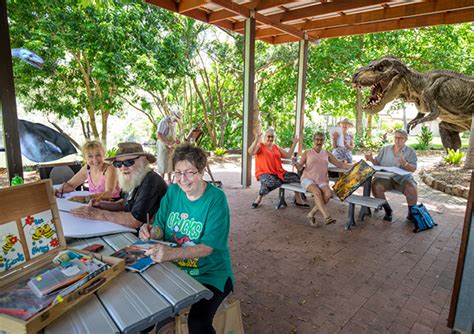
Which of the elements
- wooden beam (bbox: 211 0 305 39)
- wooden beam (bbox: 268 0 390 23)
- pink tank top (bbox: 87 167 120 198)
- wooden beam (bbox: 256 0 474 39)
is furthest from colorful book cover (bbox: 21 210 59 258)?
wooden beam (bbox: 256 0 474 39)

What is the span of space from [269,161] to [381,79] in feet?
7.81

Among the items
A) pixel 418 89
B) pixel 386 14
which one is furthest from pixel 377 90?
pixel 386 14

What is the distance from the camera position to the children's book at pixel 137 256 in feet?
4.47

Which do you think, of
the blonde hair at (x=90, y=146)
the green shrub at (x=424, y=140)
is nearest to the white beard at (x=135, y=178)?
the blonde hair at (x=90, y=146)

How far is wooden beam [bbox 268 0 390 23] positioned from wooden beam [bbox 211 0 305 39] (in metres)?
0.15

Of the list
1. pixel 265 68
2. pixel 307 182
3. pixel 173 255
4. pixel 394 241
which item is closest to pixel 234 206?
pixel 307 182

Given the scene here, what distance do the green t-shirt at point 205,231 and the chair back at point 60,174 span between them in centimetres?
244

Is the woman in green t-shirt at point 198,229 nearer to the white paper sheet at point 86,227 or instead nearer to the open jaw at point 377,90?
the white paper sheet at point 86,227

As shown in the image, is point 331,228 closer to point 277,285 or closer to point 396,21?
point 277,285

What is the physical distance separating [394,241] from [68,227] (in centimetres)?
354

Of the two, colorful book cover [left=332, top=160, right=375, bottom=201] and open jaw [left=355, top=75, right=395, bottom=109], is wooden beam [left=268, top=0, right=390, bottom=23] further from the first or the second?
colorful book cover [left=332, top=160, right=375, bottom=201]

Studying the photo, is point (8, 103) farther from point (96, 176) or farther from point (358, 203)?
point (358, 203)

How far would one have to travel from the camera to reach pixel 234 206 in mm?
5031

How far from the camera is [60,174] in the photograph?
11.8 feet
